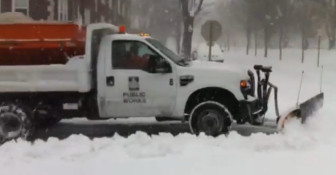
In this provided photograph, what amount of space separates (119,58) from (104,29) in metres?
0.80

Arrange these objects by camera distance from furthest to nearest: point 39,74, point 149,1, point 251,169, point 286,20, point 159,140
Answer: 1. point 149,1
2. point 286,20
3. point 39,74
4. point 159,140
5. point 251,169

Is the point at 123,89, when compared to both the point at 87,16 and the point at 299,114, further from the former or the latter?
the point at 87,16

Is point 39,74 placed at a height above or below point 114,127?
above

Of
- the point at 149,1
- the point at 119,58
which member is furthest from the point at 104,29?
the point at 149,1

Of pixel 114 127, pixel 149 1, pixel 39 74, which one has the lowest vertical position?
pixel 114 127

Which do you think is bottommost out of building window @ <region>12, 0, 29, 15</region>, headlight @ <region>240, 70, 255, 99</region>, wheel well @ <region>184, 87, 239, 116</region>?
wheel well @ <region>184, 87, 239, 116</region>

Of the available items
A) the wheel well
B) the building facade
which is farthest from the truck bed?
the building facade

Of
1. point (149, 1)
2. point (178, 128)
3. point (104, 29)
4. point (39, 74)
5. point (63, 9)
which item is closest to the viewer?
point (39, 74)

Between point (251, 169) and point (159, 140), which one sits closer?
point (251, 169)

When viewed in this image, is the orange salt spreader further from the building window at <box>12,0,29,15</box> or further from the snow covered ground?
the building window at <box>12,0,29,15</box>

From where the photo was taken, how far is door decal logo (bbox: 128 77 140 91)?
9789 mm

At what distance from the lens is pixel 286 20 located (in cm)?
5675

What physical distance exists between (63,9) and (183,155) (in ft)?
75.1

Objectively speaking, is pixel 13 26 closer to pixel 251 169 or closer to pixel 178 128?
pixel 178 128
